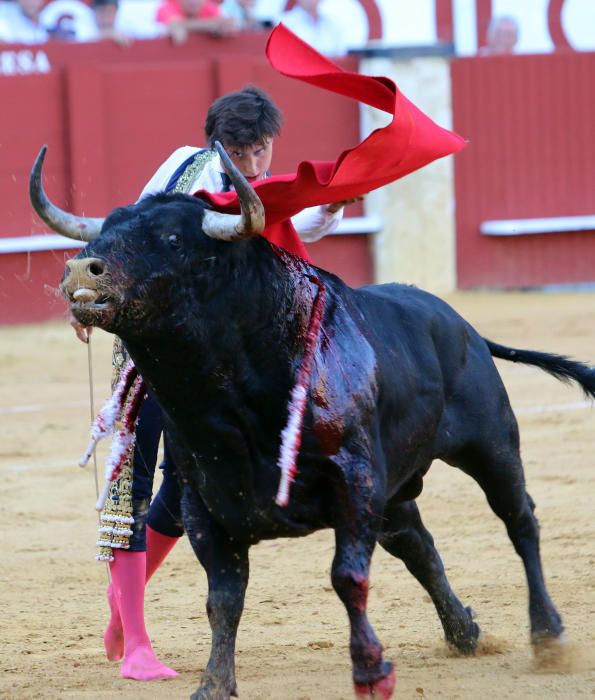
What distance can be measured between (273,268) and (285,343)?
6.7 inches

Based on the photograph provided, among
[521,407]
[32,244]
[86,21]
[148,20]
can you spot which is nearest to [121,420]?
[521,407]

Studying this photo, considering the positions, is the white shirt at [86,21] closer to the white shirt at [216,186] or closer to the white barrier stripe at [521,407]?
the white barrier stripe at [521,407]

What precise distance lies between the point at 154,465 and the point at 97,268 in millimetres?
1093

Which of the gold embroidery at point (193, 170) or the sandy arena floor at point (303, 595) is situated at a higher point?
the gold embroidery at point (193, 170)

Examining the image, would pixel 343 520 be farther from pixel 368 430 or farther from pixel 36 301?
pixel 36 301

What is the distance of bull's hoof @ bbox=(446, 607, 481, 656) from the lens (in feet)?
12.9

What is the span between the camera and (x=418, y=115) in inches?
129

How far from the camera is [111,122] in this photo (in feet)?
37.8

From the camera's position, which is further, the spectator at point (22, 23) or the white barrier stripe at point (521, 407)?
the spectator at point (22, 23)

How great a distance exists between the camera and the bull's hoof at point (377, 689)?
10.1 ft

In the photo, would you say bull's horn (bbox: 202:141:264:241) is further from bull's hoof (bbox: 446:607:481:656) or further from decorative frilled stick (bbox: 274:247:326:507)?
bull's hoof (bbox: 446:607:481:656)

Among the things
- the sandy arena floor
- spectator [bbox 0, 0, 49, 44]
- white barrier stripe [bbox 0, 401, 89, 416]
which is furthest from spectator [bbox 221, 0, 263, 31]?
the sandy arena floor

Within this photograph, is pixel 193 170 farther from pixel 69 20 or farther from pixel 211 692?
pixel 69 20

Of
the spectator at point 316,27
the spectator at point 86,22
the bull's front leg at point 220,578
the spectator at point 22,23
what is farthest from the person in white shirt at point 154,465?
the spectator at point 316,27
